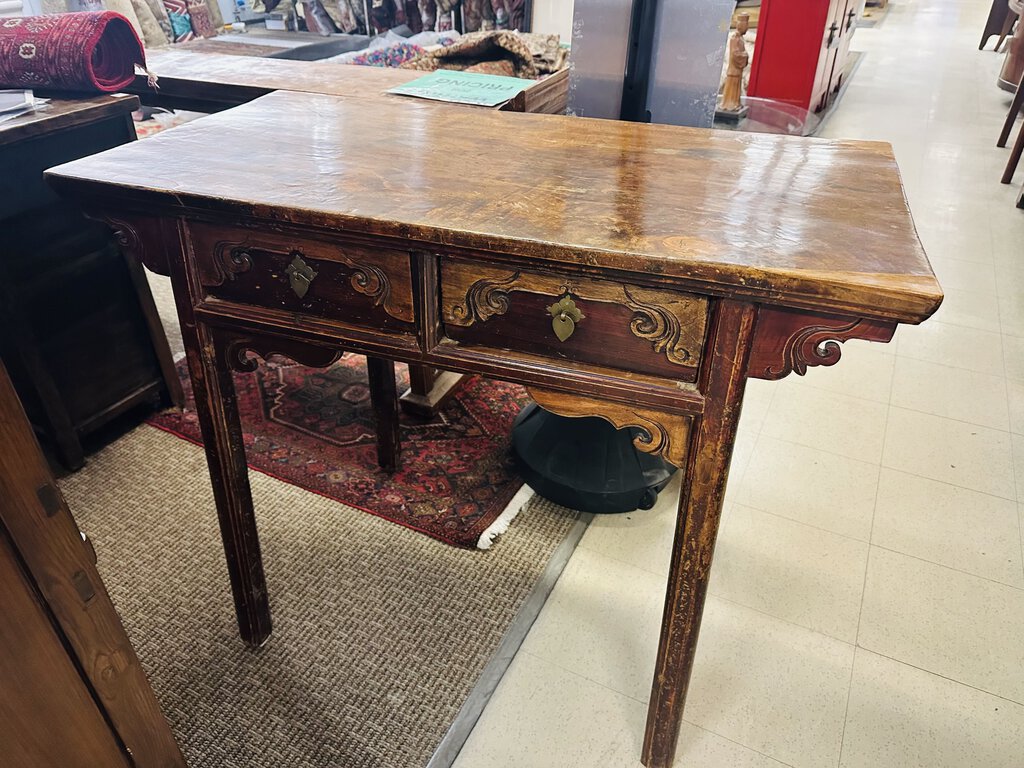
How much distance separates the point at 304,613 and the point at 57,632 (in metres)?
0.64

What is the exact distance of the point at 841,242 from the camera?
0.74 m

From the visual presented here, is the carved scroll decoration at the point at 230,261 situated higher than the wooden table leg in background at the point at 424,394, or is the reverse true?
the carved scroll decoration at the point at 230,261

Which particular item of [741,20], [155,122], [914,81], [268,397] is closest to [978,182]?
[741,20]

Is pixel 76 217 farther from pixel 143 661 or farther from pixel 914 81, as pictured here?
pixel 914 81

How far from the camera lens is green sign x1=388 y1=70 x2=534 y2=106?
131 cm

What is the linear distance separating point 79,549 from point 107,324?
3.62 ft

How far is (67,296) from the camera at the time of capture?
1.56 meters

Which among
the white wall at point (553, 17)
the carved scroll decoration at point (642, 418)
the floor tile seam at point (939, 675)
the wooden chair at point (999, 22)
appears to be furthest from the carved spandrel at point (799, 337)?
the wooden chair at point (999, 22)

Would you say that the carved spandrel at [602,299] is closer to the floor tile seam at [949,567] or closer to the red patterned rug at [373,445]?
the red patterned rug at [373,445]

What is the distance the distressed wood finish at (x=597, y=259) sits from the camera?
724 millimetres

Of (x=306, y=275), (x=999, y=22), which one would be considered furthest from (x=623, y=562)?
(x=999, y=22)

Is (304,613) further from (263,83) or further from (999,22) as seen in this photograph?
(999,22)

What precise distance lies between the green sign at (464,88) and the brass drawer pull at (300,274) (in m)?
0.56

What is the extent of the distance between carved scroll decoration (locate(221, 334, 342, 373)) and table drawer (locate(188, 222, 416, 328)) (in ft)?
0.16
